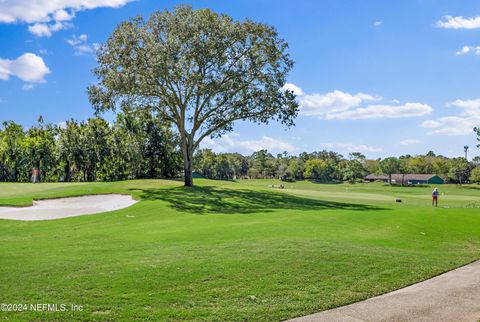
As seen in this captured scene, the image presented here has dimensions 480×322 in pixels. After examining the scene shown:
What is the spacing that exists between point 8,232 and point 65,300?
1304 cm

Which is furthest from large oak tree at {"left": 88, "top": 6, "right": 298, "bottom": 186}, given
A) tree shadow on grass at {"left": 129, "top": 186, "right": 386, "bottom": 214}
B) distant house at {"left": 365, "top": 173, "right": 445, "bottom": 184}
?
distant house at {"left": 365, "top": 173, "right": 445, "bottom": 184}

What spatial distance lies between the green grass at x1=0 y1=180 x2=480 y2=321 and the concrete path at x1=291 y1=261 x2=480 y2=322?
0.37m

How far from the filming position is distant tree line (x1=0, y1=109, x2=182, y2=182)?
67.0 m

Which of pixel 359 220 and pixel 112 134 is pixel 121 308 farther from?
pixel 112 134

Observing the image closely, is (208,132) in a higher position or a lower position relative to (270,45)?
lower

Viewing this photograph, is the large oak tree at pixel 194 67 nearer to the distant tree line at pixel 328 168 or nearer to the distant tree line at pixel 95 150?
the distant tree line at pixel 95 150

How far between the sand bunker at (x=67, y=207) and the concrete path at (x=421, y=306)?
21.0 meters

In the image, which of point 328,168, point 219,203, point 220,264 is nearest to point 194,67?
point 219,203

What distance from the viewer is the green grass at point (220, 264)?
331 inches

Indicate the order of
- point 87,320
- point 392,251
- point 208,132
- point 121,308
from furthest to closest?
point 208,132, point 392,251, point 121,308, point 87,320

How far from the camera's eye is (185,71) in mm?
37094

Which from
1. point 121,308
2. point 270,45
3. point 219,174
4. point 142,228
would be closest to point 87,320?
point 121,308

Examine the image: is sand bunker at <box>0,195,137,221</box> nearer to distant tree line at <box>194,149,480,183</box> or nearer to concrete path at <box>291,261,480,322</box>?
concrete path at <box>291,261,480,322</box>

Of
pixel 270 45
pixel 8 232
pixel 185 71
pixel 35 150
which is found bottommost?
pixel 8 232
